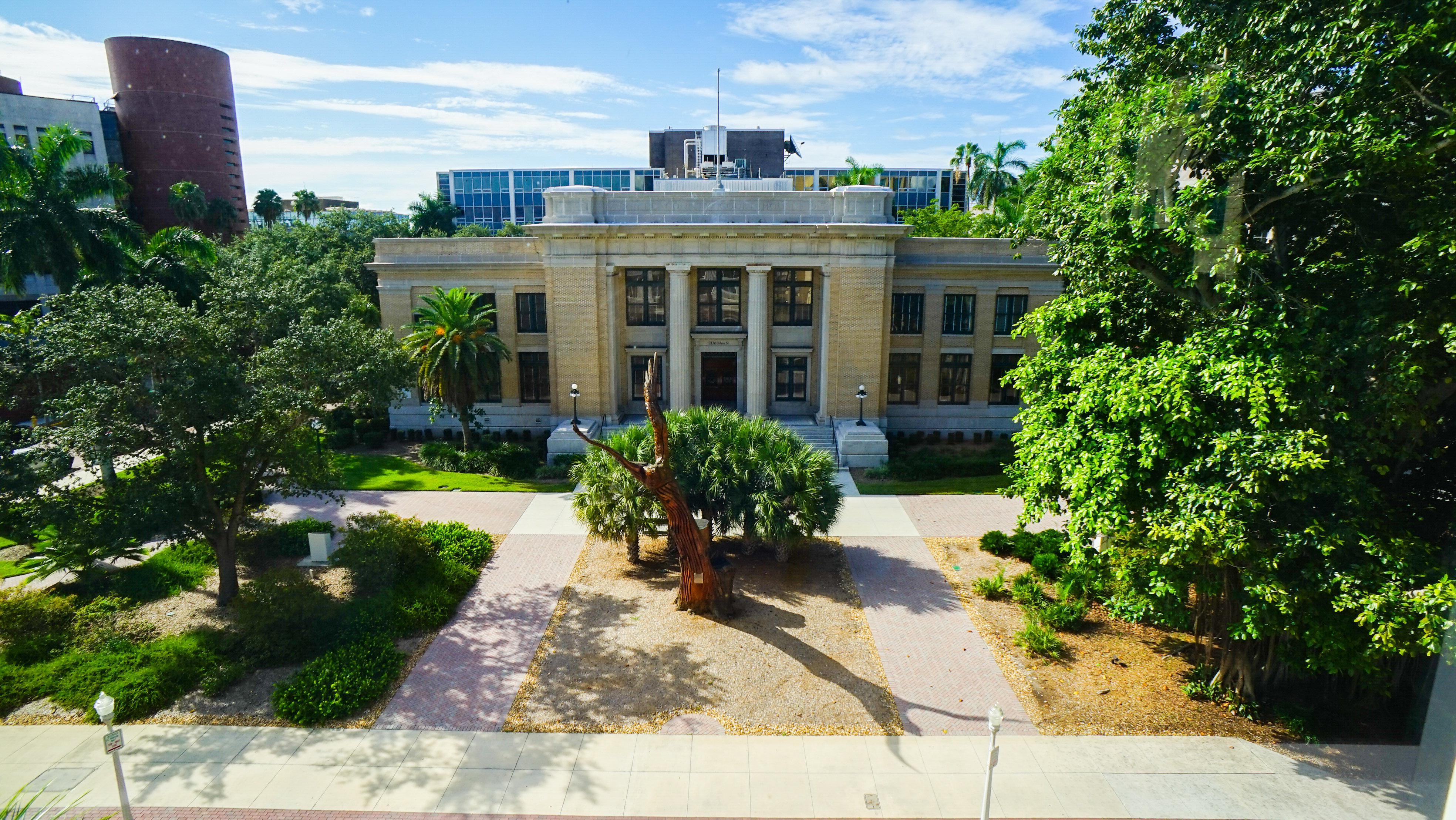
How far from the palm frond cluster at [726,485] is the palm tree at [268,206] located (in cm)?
5973

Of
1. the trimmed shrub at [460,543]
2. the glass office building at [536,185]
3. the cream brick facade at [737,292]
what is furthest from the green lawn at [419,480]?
the glass office building at [536,185]

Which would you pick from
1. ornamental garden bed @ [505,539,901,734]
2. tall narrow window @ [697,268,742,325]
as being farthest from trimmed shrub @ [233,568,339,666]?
tall narrow window @ [697,268,742,325]

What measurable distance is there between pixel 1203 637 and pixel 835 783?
9236mm

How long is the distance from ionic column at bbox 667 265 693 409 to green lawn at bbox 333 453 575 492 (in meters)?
6.84

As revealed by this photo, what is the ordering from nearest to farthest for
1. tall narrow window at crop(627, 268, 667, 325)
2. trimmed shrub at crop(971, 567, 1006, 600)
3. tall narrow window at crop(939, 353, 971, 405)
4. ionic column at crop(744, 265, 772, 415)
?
trimmed shrub at crop(971, 567, 1006, 600), ionic column at crop(744, 265, 772, 415), tall narrow window at crop(627, 268, 667, 325), tall narrow window at crop(939, 353, 971, 405)

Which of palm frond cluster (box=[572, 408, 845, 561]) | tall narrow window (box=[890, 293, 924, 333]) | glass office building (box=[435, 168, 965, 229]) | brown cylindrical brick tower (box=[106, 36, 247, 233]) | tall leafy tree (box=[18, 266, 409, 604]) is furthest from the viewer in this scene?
glass office building (box=[435, 168, 965, 229])

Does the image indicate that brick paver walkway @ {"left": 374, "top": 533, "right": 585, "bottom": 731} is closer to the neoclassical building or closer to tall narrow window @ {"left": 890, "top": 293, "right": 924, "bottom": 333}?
the neoclassical building

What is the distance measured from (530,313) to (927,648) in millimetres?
23732

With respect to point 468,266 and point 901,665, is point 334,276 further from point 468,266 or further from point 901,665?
point 901,665

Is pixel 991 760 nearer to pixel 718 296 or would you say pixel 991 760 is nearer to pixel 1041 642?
pixel 1041 642

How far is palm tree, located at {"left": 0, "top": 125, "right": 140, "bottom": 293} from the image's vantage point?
2322 cm

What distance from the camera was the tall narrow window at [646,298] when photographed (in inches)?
1276

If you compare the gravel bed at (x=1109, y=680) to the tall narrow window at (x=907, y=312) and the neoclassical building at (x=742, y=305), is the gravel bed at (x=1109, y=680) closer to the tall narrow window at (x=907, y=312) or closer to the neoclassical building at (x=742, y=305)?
the neoclassical building at (x=742, y=305)

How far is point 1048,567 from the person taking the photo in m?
18.6
